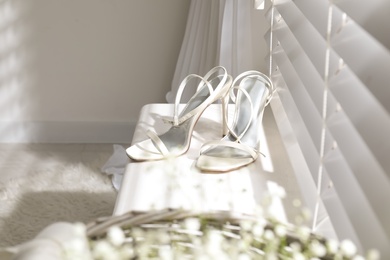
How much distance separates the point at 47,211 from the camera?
2.18 metres

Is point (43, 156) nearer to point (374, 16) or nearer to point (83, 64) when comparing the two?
point (83, 64)

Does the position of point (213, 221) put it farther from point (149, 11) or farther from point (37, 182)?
point (149, 11)

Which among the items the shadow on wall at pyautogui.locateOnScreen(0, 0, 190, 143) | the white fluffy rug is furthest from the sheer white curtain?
the white fluffy rug

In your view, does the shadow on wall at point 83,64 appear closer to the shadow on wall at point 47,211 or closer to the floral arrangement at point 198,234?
the shadow on wall at point 47,211

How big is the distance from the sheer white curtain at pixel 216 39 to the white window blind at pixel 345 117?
1.67 ft

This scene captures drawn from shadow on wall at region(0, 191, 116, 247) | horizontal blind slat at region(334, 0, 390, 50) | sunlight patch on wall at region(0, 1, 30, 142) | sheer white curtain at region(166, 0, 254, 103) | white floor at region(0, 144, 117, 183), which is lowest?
shadow on wall at region(0, 191, 116, 247)

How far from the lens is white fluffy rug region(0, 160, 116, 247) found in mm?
2100

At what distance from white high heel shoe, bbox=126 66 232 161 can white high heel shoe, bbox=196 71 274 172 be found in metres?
0.04

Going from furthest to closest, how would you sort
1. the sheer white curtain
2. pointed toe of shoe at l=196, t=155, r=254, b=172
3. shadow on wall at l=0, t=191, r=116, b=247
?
1. shadow on wall at l=0, t=191, r=116, b=247
2. the sheer white curtain
3. pointed toe of shoe at l=196, t=155, r=254, b=172

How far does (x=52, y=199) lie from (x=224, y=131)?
0.93m

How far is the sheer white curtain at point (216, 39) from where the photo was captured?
192 cm

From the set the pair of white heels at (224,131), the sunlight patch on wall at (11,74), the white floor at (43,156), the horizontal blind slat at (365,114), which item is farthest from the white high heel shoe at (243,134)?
the sunlight patch on wall at (11,74)

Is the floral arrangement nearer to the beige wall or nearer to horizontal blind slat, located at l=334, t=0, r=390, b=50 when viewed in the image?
horizontal blind slat, located at l=334, t=0, r=390, b=50

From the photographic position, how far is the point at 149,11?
105 inches
